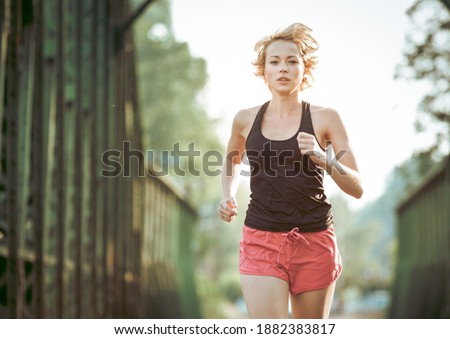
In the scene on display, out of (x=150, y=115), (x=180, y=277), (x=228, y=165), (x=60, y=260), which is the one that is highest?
(x=150, y=115)

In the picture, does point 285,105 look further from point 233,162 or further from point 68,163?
point 68,163

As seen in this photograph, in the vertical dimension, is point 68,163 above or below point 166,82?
below

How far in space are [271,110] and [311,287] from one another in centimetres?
57

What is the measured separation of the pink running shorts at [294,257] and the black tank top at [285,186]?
3 centimetres

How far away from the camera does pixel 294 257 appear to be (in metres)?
3.10

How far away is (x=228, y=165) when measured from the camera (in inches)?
127

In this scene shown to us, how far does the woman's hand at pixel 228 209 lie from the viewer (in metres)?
3.09

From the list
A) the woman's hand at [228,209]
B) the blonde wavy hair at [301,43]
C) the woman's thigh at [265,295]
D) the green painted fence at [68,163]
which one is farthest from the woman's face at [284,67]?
the green painted fence at [68,163]

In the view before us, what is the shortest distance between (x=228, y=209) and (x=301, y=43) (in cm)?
56

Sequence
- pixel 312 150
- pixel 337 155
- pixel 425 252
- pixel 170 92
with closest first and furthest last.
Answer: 1. pixel 312 150
2. pixel 337 155
3. pixel 425 252
4. pixel 170 92

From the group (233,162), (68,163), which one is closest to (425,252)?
(68,163)

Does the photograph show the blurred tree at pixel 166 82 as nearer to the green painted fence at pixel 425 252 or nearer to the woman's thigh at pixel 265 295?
the green painted fence at pixel 425 252
